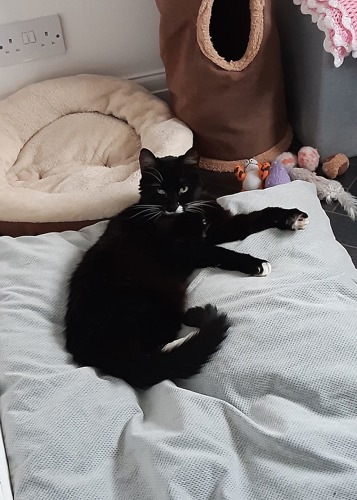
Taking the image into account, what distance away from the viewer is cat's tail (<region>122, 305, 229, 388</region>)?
128 cm

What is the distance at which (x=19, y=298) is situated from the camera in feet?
4.91

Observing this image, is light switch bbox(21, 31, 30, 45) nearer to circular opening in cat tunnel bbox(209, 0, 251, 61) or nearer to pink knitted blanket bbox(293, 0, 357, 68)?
circular opening in cat tunnel bbox(209, 0, 251, 61)

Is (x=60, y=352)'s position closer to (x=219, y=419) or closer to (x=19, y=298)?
(x=19, y=298)

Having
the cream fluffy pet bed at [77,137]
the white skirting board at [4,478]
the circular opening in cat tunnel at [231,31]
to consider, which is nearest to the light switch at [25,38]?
the cream fluffy pet bed at [77,137]

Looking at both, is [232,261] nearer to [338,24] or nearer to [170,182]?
[170,182]

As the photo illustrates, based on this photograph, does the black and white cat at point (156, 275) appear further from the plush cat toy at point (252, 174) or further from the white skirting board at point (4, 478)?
the plush cat toy at point (252, 174)

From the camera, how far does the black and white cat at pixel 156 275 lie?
1304 mm

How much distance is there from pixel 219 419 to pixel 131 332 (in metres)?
0.27

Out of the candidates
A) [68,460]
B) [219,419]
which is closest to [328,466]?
[219,419]

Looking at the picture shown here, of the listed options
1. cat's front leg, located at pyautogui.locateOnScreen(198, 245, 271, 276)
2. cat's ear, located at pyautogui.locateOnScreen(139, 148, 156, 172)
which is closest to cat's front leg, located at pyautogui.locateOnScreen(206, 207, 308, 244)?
cat's front leg, located at pyautogui.locateOnScreen(198, 245, 271, 276)

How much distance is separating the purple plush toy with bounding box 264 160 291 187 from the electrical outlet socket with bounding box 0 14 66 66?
3.15ft

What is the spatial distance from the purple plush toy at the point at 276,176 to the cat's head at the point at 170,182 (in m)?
0.37

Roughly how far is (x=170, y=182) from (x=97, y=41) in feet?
3.42

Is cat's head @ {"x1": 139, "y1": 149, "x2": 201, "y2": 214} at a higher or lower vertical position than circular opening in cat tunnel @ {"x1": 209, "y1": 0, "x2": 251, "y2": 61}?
lower
